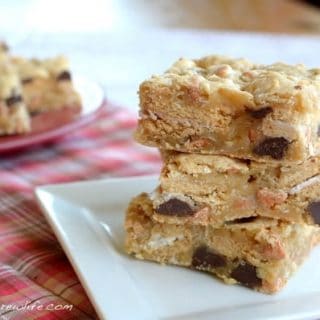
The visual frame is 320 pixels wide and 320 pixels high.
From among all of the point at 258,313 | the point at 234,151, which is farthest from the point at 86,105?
the point at 258,313

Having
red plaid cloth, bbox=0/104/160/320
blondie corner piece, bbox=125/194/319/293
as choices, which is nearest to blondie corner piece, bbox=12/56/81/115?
red plaid cloth, bbox=0/104/160/320

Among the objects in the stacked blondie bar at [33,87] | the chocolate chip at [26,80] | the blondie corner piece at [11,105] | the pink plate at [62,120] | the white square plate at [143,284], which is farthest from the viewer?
the chocolate chip at [26,80]

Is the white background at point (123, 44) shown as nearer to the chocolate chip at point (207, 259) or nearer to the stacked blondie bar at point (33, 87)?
the stacked blondie bar at point (33, 87)

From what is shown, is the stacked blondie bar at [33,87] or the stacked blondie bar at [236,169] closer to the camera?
the stacked blondie bar at [236,169]

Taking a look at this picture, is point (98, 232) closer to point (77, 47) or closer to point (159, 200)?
point (159, 200)

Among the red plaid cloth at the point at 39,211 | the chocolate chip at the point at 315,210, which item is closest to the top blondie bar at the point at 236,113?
the chocolate chip at the point at 315,210

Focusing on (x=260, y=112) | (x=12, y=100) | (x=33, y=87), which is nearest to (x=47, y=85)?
(x=33, y=87)
